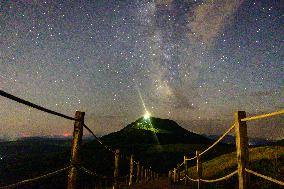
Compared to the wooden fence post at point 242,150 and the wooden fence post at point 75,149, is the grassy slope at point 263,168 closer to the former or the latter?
the wooden fence post at point 242,150

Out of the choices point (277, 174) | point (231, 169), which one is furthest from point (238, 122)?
point (231, 169)

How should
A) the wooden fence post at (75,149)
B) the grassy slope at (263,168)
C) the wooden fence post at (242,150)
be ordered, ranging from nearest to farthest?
the wooden fence post at (75,149), the wooden fence post at (242,150), the grassy slope at (263,168)

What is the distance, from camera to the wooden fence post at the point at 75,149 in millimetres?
3775

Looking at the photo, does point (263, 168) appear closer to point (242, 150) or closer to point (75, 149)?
point (242, 150)

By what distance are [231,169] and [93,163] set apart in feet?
308

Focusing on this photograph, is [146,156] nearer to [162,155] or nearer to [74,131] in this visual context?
[162,155]

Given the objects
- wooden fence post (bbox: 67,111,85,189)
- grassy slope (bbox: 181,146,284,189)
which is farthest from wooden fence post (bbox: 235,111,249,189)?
grassy slope (bbox: 181,146,284,189)

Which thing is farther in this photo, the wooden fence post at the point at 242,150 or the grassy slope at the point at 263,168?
the grassy slope at the point at 263,168

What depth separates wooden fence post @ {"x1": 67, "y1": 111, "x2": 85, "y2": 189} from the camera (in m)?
3.78

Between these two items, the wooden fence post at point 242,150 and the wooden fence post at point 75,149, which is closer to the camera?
the wooden fence post at point 75,149

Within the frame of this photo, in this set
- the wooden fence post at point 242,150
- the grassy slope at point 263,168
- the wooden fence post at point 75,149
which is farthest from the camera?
the grassy slope at point 263,168

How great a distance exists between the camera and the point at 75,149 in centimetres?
378

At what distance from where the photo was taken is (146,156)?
4281 inches

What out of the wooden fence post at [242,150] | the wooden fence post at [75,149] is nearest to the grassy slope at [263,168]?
the wooden fence post at [242,150]
